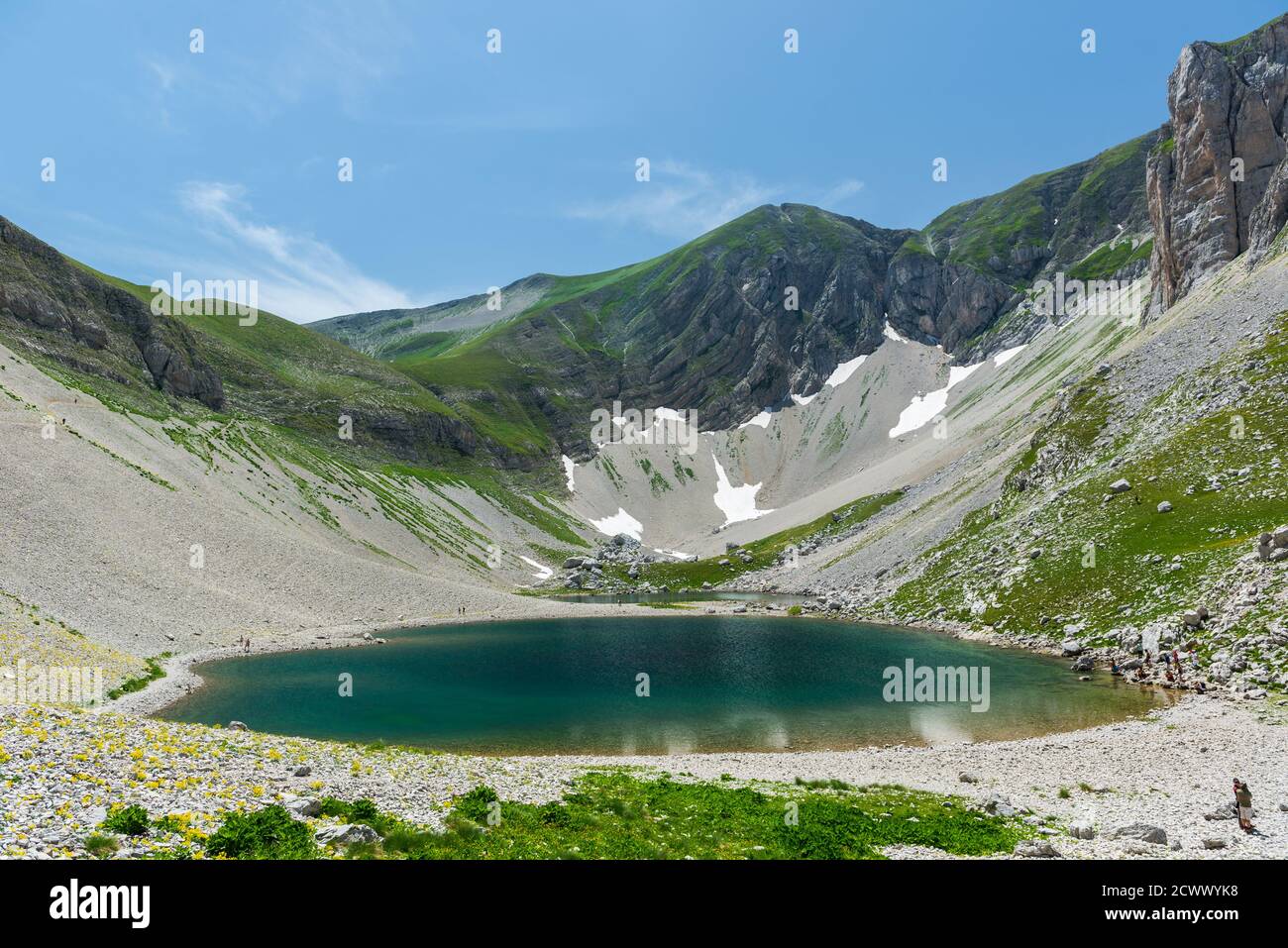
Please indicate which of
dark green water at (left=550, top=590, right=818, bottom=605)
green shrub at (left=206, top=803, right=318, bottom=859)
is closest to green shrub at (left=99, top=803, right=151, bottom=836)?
green shrub at (left=206, top=803, right=318, bottom=859)

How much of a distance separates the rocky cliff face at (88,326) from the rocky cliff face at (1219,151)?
199 meters

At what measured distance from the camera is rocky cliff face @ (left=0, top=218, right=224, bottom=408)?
363 ft

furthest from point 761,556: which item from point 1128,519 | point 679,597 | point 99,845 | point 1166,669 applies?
point 99,845

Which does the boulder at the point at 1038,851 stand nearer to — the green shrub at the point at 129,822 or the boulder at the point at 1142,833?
the boulder at the point at 1142,833

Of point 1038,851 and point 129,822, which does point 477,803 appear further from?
point 1038,851

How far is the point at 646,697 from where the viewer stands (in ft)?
165

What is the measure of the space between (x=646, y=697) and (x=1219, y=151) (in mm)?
153549

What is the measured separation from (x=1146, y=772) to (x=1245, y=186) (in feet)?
469

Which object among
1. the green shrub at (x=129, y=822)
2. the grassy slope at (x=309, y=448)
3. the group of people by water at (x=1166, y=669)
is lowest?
the group of people by water at (x=1166, y=669)

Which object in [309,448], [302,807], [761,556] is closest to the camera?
[302,807]

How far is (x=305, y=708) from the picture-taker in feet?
147

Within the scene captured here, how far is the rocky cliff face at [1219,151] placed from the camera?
4621 inches

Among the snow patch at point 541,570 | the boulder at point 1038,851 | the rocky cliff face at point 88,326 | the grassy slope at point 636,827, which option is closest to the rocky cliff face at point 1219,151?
the grassy slope at point 636,827

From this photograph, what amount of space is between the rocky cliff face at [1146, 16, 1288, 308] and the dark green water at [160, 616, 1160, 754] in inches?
4125
